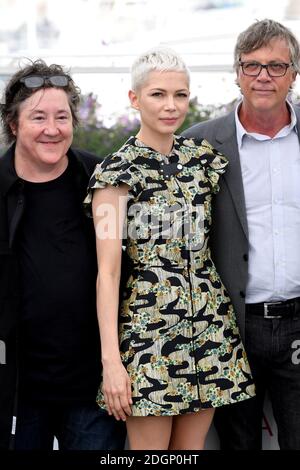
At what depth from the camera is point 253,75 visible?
3469 millimetres

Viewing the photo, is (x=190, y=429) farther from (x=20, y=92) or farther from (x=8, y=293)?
(x=20, y=92)

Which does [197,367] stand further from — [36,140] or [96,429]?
[36,140]

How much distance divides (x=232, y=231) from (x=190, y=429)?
0.79 m

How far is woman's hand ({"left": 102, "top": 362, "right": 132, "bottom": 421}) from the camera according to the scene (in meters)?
3.06

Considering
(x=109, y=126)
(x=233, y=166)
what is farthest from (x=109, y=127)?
(x=233, y=166)

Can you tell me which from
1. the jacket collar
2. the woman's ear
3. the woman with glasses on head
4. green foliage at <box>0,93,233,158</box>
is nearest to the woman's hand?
the woman with glasses on head

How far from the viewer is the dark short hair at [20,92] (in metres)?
3.22

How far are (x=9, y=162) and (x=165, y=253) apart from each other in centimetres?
67

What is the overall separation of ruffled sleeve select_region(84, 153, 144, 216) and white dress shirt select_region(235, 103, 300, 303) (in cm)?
57

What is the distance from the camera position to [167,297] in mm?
3125

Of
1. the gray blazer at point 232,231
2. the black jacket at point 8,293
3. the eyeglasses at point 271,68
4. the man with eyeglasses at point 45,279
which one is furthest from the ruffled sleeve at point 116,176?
the eyeglasses at point 271,68

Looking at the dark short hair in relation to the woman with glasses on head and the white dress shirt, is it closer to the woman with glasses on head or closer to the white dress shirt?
the woman with glasses on head

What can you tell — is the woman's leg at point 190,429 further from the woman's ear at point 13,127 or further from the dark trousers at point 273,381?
the woman's ear at point 13,127
